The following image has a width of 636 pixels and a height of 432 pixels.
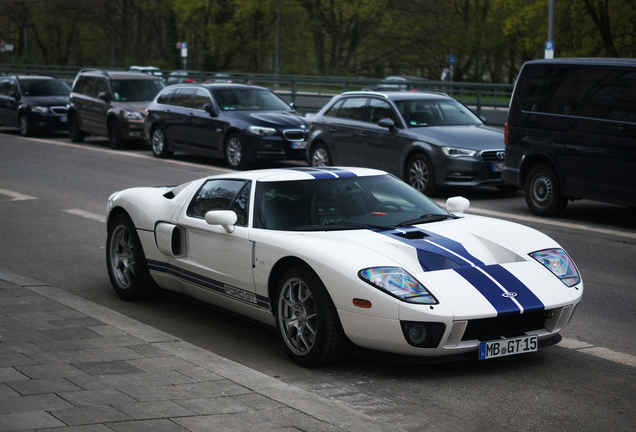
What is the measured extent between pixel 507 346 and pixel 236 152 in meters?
12.5

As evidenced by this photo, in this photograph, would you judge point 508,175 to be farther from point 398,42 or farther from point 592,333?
point 398,42

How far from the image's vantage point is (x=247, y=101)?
1780cm

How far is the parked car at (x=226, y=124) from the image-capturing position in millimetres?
16688

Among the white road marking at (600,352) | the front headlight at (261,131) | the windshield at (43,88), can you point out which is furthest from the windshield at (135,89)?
the white road marking at (600,352)

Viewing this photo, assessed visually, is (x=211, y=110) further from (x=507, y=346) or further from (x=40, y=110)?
(x=507, y=346)

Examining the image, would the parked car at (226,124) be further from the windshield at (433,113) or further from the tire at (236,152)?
the windshield at (433,113)

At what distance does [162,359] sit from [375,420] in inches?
60.3

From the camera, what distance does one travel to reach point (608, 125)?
10.2 metres

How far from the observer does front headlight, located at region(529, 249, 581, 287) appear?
5.27 meters

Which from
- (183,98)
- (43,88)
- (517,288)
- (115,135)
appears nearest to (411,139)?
(183,98)

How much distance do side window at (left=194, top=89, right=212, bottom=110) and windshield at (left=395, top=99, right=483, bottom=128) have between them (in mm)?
5246

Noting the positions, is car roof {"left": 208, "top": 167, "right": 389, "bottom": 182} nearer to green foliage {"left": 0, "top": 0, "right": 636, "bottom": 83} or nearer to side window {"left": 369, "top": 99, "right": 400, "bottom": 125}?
side window {"left": 369, "top": 99, "right": 400, "bottom": 125}

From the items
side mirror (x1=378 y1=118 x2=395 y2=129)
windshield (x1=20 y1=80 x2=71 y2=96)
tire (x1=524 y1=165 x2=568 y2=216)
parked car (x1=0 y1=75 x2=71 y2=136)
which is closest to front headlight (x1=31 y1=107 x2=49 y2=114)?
parked car (x1=0 y1=75 x2=71 y2=136)

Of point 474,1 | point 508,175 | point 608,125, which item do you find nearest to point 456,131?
point 508,175
